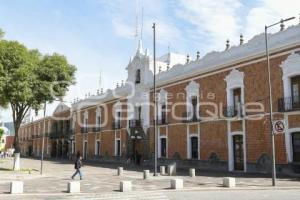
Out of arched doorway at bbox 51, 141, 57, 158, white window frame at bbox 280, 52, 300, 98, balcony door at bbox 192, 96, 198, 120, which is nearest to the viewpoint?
white window frame at bbox 280, 52, 300, 98

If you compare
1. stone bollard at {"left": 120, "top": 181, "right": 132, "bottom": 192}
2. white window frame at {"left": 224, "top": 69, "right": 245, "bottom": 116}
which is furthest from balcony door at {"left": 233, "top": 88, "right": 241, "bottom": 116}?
stone bollard at {"left": 120, "top": 181, "right": 132, "bottom": 192}

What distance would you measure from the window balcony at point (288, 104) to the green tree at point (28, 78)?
50.2 feet

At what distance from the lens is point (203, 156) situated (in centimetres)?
2741

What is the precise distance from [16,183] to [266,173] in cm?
1448

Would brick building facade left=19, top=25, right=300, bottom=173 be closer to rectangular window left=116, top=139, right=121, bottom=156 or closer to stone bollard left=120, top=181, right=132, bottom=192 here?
rectangular window left=116, top=139, right=121, bottom=156

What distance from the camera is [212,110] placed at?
26984 millimetres

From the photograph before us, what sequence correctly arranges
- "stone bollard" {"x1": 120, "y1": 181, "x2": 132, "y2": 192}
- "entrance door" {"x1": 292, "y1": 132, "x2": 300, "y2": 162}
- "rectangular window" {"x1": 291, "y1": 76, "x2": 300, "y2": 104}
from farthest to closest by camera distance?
"rectangular window" {"x1": 291, "y1": 76, "x2": 300, "y2": 104}, "entrance door" {"x1": 292, "y1": 132, "x2": 300, "y2": 162}, "stone bollard" {"x1": 120, "y1": 181, "x2": 132, "y2": 192}

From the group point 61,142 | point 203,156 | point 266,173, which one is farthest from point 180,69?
point 61,142

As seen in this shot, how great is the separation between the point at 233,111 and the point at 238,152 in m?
2.70

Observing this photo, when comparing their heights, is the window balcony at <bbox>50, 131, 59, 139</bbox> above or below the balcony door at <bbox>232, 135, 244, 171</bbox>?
above

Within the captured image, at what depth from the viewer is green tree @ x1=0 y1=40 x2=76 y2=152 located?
24641 mm

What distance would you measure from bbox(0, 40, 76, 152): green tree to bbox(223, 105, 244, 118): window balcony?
11826mm

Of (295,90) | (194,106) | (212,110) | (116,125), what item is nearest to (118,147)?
(116,125)

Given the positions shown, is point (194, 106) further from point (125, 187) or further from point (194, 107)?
point (125, 187)
